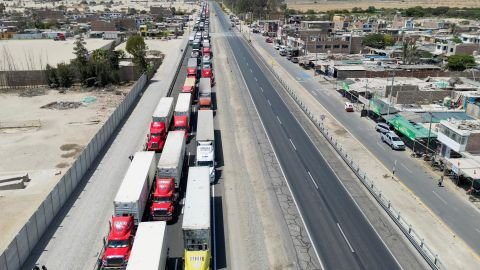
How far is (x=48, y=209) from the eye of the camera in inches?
1363

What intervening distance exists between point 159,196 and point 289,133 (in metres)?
26.6

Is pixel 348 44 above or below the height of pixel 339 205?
above

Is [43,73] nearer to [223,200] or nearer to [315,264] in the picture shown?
[223,200]

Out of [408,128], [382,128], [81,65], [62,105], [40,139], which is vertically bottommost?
[40,139]

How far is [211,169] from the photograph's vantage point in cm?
4297

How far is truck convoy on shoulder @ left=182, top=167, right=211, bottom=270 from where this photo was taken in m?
27.9

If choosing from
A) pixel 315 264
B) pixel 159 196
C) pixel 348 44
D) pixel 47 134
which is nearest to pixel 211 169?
pixel 159 196

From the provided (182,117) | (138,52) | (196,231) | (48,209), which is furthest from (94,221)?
(138,52)

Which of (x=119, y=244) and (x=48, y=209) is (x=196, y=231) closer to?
(x=119, y=244)

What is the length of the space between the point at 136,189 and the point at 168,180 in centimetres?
377

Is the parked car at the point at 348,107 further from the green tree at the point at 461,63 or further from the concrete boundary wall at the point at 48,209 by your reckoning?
the green tree at the point at 461,63

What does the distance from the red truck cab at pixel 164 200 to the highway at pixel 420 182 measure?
2330 cm

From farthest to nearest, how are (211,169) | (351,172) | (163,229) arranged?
(351,172) < (211,169) < (163,229)

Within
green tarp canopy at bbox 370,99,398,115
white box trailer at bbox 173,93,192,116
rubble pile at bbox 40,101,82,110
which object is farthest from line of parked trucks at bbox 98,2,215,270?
green tarp canopy at bbox 370,99,398,115
